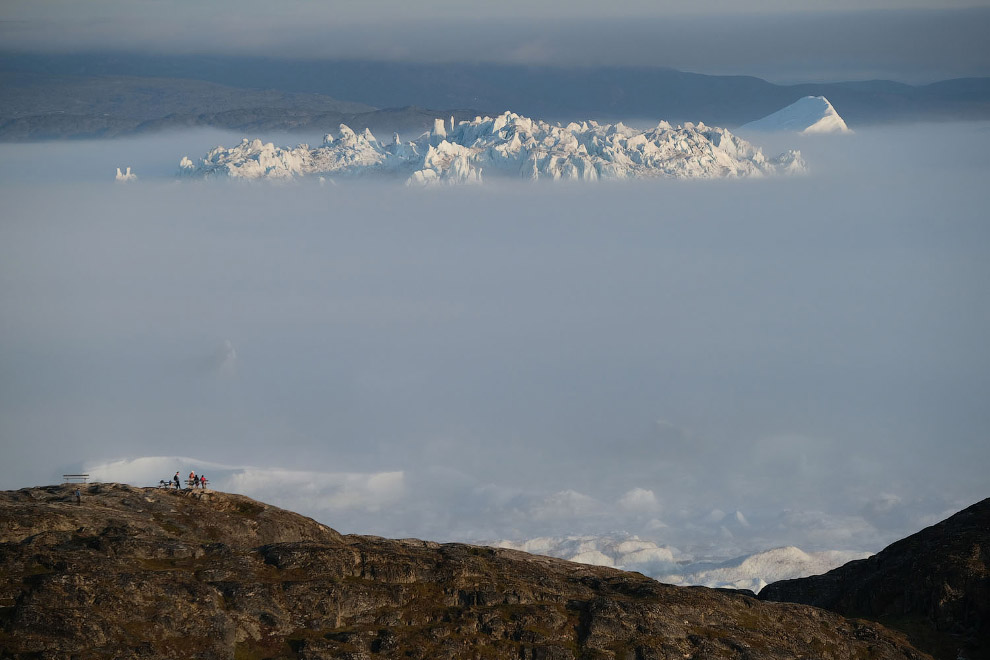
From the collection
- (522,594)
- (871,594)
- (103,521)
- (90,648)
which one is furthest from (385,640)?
(871,594)

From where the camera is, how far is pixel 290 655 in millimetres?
105000

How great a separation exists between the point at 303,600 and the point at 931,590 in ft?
279

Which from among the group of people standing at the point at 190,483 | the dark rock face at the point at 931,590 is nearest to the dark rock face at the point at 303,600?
the group of people standing at the point at 190,483

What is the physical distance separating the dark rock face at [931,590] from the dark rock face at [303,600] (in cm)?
1163

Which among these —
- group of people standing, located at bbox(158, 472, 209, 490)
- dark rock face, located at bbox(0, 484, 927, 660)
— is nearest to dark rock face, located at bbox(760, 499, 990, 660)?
dark rock face, located at bbox(0, 484, 927, 660)

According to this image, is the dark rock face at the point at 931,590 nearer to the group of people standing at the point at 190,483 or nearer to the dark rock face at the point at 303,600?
the dark rock face at the point at 303,600

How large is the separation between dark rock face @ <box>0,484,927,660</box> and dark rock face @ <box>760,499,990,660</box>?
11.6m

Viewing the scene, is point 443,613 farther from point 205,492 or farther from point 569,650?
point 205,492

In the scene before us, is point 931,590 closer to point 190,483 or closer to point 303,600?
point 303,600

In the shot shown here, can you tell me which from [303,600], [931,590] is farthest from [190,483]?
[931,590]

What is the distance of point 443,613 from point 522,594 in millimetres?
10458

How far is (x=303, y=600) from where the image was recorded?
112 metres

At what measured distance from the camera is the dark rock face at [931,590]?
465 ft

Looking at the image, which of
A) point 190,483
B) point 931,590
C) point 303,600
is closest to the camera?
point 303,600
